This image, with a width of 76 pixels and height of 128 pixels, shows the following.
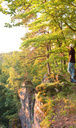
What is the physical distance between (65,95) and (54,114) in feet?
5.26

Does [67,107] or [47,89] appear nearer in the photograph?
[67,107]

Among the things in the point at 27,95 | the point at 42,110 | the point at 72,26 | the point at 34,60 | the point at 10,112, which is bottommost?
the point at 10,112

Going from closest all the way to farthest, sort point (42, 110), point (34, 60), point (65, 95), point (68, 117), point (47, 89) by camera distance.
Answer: point (68, 117) → point (42, 110) → point (65, 95) → point (47, 89) → point (34, 60)

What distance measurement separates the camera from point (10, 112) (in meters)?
20.0

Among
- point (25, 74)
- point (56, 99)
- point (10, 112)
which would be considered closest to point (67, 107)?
point (56, 99)

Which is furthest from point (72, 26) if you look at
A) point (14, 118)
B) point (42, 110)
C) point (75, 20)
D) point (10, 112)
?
point (10, 112)

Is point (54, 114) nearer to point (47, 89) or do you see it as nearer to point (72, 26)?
point (47, 89)

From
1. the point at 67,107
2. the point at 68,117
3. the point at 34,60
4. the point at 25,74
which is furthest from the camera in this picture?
the point at 25,74

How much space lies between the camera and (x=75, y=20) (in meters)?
6.55

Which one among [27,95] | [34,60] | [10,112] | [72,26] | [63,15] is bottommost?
[10,112]

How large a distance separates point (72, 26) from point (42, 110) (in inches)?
206

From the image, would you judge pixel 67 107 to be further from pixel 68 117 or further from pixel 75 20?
pixel 75 20

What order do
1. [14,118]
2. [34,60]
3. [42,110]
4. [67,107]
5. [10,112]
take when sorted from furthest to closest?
1. [10,112]
2. [14,118]
3. [34,60]
4. [42,110]
5. [67,107]

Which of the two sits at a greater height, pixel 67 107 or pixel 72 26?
pixel 72 26
